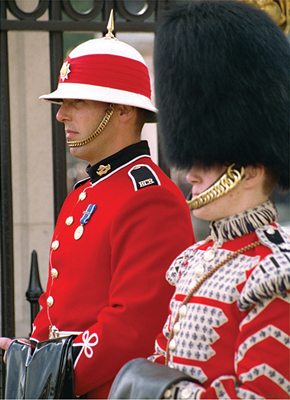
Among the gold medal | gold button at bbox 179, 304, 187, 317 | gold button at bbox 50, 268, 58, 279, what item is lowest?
gold button at bbox 179, 304, 187, 317

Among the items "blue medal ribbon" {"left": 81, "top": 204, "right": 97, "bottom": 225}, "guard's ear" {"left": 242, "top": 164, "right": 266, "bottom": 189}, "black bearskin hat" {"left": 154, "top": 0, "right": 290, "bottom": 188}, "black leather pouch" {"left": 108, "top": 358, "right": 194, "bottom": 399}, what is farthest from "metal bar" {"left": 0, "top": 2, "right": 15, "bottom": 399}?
"guard's ear" {"left": 242, "top": 164, "right": 266, "bottom": 189}

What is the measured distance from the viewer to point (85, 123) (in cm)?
256

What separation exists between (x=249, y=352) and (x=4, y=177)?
8.44 ft

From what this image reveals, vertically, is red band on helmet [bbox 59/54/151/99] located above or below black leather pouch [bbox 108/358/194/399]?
above

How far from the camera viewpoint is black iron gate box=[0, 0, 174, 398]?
3.69m

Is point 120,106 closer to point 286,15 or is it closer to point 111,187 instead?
point 111,187

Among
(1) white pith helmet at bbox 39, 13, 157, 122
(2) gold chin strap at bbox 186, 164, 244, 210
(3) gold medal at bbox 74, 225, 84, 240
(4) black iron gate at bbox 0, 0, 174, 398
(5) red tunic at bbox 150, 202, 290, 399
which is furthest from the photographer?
(4) black iron gate at bbox 0, 0, 174, 398

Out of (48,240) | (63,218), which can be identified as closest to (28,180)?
(48,240)

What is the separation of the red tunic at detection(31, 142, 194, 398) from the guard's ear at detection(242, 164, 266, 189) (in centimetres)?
62

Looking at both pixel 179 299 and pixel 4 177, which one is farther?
pixel 4 177

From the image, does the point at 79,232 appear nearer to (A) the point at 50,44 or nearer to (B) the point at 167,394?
(B) the point at 167,394

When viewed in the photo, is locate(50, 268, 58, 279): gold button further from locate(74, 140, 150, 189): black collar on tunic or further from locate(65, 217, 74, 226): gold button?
locate(74, 140, 150, 189): black collar on tunic

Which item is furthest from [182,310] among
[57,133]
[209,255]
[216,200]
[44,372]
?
[57,133]

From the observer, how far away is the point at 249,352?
150 cm
